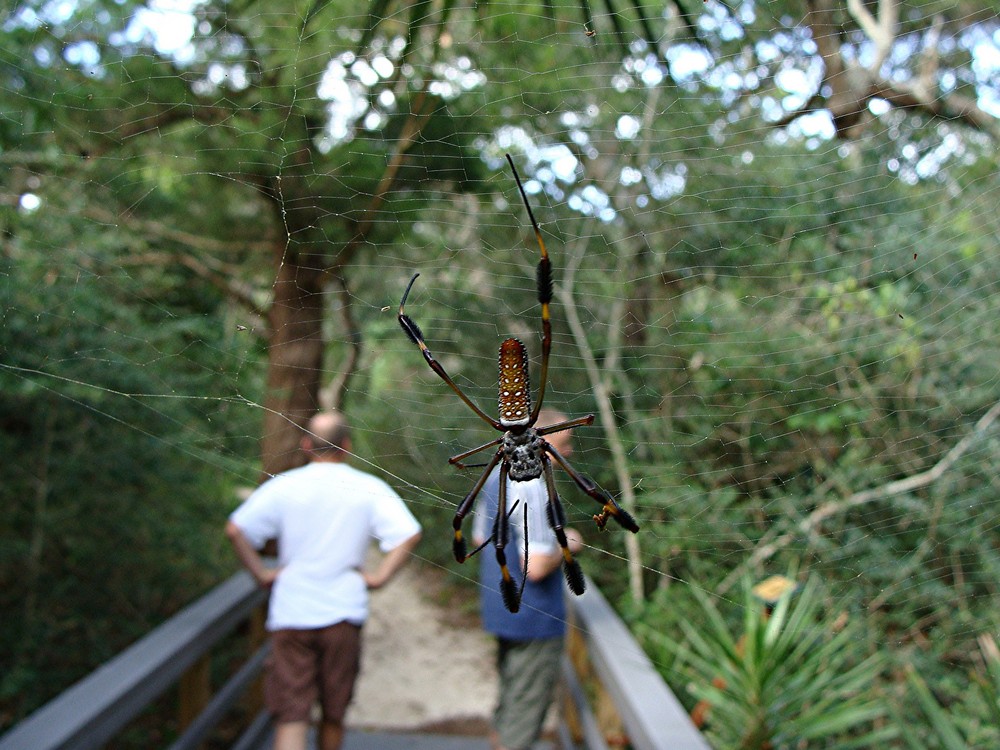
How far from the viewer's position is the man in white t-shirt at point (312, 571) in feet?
10.8

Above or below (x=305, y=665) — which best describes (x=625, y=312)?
above

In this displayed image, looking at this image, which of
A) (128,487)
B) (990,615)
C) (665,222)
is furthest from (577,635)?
(128,487)

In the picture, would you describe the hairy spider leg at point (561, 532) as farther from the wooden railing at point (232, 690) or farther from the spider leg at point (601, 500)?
the wooden railing at point (232, 690)

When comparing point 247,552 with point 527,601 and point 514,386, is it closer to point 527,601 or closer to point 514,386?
point 527,601

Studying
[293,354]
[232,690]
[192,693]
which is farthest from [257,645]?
[293,354]

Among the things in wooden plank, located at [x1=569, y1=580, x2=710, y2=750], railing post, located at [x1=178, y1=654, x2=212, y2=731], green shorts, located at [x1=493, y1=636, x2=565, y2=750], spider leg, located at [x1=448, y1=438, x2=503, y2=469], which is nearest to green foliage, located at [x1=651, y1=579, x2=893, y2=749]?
wooden plank, located at [x1=569, y1=580, x2=710, y2=750]

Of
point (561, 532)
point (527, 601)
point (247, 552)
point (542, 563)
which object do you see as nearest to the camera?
point (561, 532)

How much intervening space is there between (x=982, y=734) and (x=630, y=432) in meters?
2.66

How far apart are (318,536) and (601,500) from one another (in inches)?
82.5

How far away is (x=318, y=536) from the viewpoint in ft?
10.9

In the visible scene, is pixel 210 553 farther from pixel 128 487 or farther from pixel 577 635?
pixel 577 635

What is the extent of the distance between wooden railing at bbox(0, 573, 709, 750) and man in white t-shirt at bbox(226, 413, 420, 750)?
382 mm

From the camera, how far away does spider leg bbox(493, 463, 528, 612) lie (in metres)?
1.25

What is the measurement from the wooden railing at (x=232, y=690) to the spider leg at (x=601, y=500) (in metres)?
0.43
